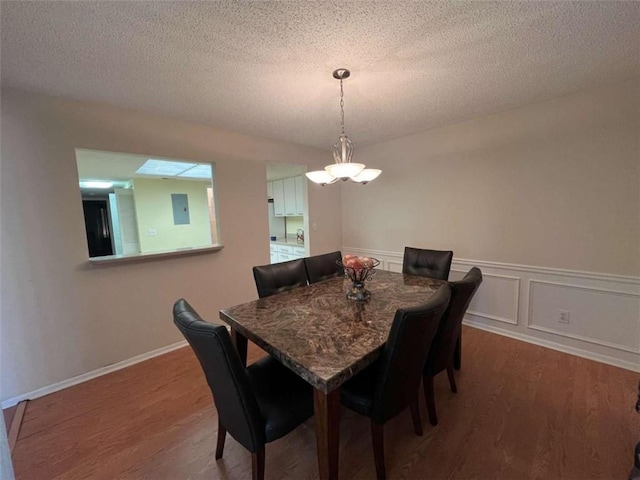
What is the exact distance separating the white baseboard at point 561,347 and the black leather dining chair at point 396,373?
1993 mm

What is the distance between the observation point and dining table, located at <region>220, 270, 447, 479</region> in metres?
1.11

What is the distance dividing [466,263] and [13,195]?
4078 mm

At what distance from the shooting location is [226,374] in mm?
1077

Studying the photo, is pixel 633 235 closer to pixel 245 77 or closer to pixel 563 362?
pixel 563 362

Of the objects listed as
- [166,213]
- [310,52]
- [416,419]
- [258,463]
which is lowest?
[416,419]

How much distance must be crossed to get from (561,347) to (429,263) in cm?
142

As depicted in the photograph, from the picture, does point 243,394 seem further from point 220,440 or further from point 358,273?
point 358,273

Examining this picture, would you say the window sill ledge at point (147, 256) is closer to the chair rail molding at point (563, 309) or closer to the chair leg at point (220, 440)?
the chair leg at point (220, 440)

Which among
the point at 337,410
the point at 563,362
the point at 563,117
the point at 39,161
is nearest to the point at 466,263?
the point at 563,362

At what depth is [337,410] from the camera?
112 centimetres

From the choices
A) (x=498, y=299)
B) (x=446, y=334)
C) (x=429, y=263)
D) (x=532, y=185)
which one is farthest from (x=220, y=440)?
(x=532, y=185)

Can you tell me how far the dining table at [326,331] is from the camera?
1108 mm

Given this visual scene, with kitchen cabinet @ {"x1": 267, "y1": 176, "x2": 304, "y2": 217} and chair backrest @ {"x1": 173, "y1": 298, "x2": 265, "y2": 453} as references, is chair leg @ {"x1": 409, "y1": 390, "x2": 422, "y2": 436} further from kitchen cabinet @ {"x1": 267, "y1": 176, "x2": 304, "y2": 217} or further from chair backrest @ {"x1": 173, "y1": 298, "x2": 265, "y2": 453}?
kitchen cabinet @ {"x1": 267, "y1": 176, "x2": 304, "y2": 217}

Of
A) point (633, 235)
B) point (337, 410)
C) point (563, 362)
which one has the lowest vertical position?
point (563, 362)
